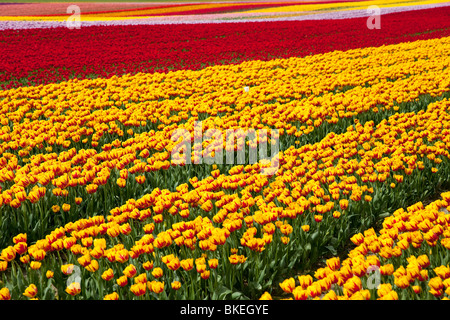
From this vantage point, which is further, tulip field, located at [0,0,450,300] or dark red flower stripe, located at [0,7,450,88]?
dark red flower stripe, located at [0,7,450,88]

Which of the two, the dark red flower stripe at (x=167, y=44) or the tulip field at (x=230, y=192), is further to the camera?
the dark red flower stripe at (x=167, y=44)

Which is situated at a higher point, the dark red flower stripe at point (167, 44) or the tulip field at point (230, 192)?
the dark red flower stripe at point (167, 44)

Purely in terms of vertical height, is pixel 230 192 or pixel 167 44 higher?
pixel 167 44

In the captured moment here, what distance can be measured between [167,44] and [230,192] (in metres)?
15.1

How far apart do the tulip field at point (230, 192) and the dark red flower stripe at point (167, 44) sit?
12.6 ft

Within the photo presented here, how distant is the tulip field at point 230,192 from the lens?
2.99 meters

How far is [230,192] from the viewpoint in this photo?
4.45 meters

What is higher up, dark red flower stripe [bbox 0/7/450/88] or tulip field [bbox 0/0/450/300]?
dark red flower stripe [bbox 0/7/450/88]

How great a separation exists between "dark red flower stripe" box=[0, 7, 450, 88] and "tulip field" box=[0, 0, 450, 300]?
12.6 feet

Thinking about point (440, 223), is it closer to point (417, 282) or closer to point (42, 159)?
point (417, 282)

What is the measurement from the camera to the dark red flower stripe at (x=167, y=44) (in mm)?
13906

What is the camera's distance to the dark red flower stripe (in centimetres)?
1391
